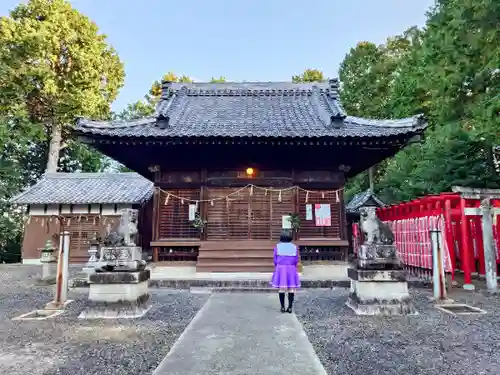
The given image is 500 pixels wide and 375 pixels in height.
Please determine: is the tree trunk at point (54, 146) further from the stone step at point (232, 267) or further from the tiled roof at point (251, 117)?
the stone step at point (232, 267)

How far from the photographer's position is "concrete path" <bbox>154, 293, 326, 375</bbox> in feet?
12.6

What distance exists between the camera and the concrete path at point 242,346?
3.85m

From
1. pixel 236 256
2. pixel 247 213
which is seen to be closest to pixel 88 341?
pixel 236 256

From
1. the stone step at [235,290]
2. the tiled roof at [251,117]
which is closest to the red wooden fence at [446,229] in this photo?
the tiled roof at [251,117]

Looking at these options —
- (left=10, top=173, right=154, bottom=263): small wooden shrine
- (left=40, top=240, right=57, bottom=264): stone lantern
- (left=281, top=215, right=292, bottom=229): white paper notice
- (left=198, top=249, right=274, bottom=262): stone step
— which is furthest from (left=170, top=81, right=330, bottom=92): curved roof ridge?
(left=40, top=240, right=57, bottom=264): stone lantern

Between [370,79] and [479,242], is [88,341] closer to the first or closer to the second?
[479,242]

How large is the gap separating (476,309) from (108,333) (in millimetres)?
7048

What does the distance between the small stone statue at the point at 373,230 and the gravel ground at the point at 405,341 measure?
58.8 inches

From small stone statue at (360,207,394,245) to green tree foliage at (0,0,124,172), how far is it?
23.9m

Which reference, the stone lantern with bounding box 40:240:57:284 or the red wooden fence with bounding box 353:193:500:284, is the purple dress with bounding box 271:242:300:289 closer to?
the red wooden fence with bounding box 353:193:500:284

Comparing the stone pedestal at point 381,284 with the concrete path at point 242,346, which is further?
the stone pedestal at point 381,284

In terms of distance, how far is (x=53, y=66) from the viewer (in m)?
25.5

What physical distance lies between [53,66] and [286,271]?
2636cm


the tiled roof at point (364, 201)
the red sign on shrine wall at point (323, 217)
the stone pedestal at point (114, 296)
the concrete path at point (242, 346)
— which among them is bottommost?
the concrete path at point (242, 346)
